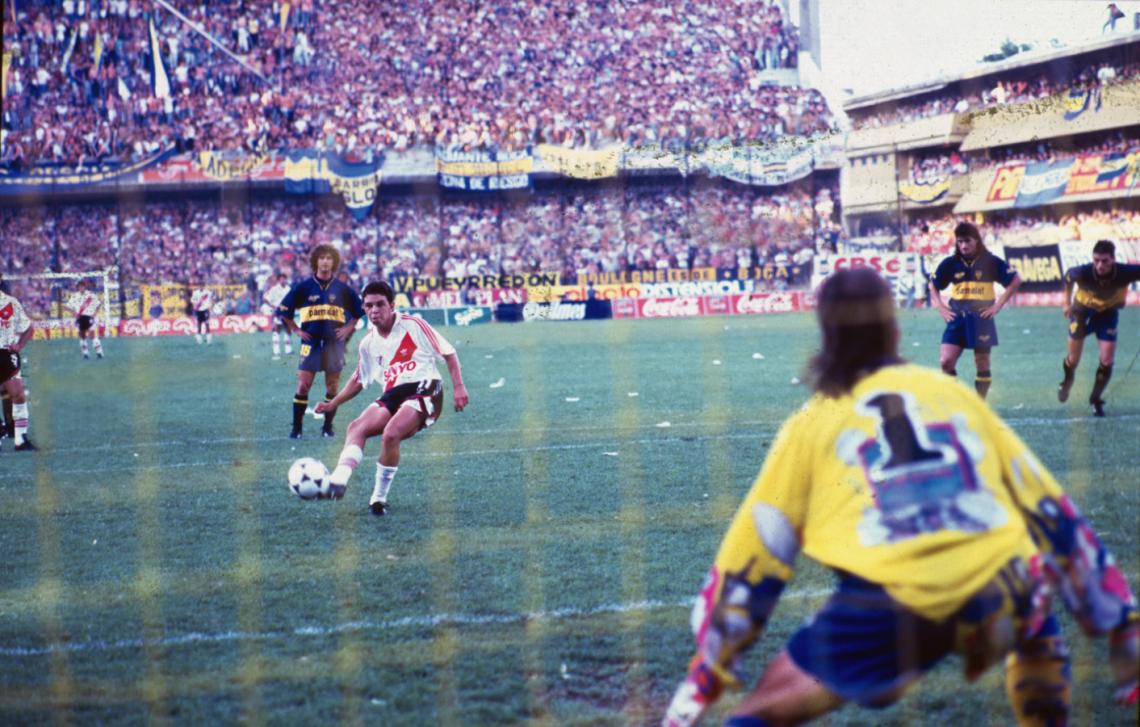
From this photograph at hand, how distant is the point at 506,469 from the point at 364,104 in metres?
38.3

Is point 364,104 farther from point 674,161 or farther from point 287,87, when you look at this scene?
point 674,161

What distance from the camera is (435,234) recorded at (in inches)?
1826

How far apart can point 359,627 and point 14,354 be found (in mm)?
9073

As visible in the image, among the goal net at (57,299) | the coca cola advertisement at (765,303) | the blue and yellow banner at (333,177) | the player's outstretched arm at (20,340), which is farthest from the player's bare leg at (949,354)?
the blue and yellow banner at (333,177)

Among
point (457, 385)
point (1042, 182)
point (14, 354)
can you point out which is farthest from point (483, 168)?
point (457, 385)

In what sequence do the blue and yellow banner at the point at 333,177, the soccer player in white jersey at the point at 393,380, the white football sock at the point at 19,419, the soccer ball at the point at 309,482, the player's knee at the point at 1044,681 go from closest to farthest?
the player's knee at the point at 1044,681 < the soccer ball at the point at 309,482 < the soccer player in white jersey at the point at 393,380 < the white football sock at the point at 19,419 < the blue and yellow banner at the point at 333,177

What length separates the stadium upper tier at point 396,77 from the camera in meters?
44.5

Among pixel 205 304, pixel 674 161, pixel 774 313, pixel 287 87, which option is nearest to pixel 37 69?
pixel 287 87

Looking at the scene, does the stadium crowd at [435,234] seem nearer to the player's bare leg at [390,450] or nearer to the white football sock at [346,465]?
the player's bare leg at [390,450]

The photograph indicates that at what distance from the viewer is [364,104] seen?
46188mm

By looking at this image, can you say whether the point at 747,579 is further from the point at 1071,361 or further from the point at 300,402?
the point at 1071,361

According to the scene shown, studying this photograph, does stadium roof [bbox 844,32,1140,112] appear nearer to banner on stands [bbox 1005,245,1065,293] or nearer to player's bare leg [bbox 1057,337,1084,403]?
banner on stands [bbox 1005,245,1065,293]

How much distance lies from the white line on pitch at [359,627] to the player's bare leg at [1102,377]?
7609mm

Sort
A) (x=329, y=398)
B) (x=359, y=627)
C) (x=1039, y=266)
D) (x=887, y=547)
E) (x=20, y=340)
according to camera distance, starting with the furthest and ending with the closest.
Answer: (x=1039, y=266) < (x=329, y=398) < (x=20, y=340) < (x=359, y=627) < (x=887, y=547)
